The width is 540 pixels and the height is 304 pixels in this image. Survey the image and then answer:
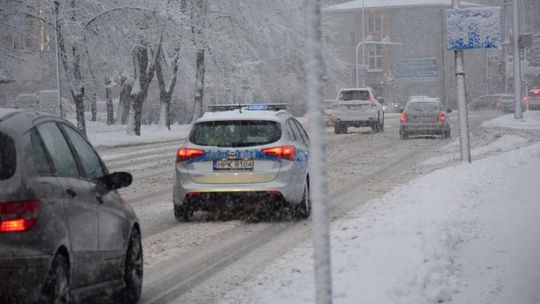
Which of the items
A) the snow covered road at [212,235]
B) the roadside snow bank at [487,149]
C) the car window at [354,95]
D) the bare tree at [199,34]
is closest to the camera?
the snow covered road at [212,235]

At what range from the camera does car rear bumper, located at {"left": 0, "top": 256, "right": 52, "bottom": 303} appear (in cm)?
525

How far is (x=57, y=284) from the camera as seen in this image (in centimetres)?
558

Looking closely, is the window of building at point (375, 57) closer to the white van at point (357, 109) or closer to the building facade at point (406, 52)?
the building facade at point (406, 52)

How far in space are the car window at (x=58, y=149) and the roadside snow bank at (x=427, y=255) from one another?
1838mm

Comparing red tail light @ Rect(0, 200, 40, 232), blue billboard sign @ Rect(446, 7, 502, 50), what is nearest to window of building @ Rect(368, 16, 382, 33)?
blue billboard sign @ Rect(446, 7, 502, 50)

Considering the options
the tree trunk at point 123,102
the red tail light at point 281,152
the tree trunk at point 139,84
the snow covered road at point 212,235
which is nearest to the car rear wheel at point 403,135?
the snow covered road at point 212,235

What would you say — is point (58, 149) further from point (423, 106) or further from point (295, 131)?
point (423, 106)

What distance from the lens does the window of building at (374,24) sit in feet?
364

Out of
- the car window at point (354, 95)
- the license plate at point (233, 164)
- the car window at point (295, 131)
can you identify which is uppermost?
the car window at point (354, 95)

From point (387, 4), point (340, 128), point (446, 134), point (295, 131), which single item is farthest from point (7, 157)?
point (387, 4)

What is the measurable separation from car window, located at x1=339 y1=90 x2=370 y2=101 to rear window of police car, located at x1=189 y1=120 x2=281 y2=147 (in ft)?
96.2

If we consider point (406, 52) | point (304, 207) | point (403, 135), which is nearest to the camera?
point (304, 207)

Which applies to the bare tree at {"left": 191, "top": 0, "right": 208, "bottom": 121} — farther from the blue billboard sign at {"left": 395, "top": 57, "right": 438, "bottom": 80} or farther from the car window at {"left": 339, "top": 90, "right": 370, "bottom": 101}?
the blue billboard sign at {"left": 395, "top": 57, "right": 438, "bottom": 80}

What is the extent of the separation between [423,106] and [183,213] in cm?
2417
